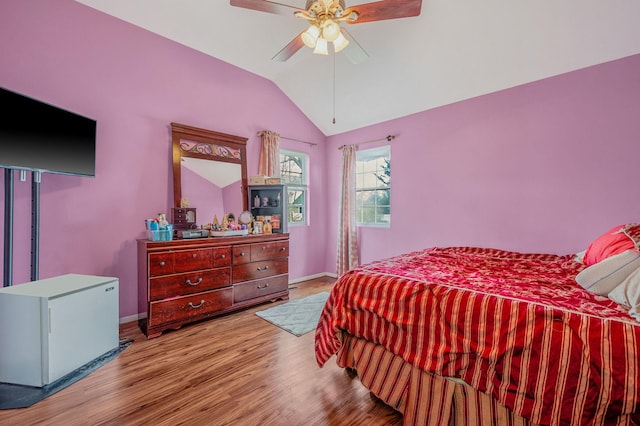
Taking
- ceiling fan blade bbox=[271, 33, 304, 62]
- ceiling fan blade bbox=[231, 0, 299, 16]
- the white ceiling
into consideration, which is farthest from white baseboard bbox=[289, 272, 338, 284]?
ceiling fan blade bbox=[231, 0, 299, 16]

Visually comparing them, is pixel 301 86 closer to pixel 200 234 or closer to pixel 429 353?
pixel 200 234

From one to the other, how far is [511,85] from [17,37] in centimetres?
459

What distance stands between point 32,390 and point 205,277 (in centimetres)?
132

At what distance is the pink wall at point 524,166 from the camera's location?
245 centimetres

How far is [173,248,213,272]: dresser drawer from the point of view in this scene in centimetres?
258

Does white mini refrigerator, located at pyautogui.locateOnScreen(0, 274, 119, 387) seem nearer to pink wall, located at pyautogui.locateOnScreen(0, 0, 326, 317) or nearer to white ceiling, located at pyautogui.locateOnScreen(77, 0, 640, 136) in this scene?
pink wall, located at pyautogui.locateOnScreen(0, 0, 326, 317)

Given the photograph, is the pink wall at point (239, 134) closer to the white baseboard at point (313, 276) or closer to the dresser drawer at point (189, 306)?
the dresser drawer at point (189, 306)

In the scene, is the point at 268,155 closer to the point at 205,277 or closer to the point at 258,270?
the point at 258,270

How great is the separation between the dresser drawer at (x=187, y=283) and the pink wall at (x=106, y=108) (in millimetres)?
556

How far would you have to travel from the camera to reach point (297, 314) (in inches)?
118

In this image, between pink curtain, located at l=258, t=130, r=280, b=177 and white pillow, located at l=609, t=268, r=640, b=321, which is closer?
white pillow, located at l=609, t=268, r=640, b=321

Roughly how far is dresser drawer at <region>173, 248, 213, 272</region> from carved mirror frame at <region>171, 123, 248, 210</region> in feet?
2.20

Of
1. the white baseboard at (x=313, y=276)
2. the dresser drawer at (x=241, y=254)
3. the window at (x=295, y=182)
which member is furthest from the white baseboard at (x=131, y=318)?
the window at (x=295, y=182)

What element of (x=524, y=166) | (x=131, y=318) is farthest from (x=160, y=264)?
(x=524, y=166)
